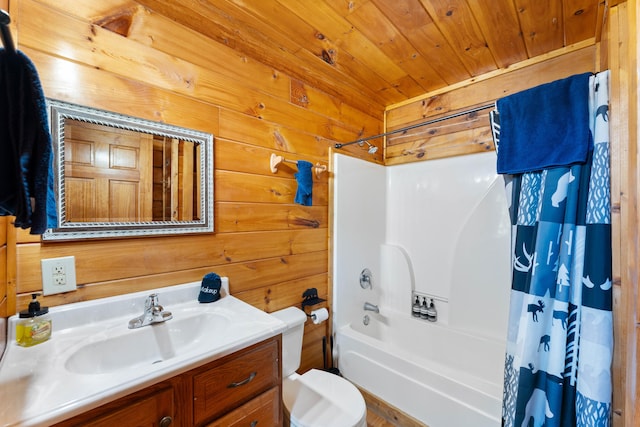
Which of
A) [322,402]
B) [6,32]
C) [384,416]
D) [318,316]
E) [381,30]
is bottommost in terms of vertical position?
[384,416]

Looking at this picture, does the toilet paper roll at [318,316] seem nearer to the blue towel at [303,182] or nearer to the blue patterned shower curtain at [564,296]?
the blue towel at [303,182]

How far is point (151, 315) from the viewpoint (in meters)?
1.09

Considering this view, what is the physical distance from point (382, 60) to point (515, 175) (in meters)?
1.07

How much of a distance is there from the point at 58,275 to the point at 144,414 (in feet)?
2.11

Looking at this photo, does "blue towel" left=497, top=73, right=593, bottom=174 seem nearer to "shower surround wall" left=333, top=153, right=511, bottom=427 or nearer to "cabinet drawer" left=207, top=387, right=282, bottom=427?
"shower surround wall" left=333, top=153, right=511, bottom=427

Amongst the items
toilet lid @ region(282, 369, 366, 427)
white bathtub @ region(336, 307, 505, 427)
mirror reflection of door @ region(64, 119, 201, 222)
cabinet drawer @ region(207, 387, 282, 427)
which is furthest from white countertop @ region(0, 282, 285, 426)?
white bathtub @ region(336, 307, 505, 427)

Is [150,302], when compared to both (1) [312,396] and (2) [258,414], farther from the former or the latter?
(1) [312,396]

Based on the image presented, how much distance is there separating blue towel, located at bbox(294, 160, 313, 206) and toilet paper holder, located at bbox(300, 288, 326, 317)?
625mm

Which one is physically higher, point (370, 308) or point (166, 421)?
point (166, 421)

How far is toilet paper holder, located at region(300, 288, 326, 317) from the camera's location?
1828 mm

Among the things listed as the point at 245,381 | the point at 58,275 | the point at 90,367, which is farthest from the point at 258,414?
the point at 58,275

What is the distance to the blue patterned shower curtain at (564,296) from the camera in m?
0.95

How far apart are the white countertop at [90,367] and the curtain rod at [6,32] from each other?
0.77 metres

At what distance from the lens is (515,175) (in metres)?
1.27
